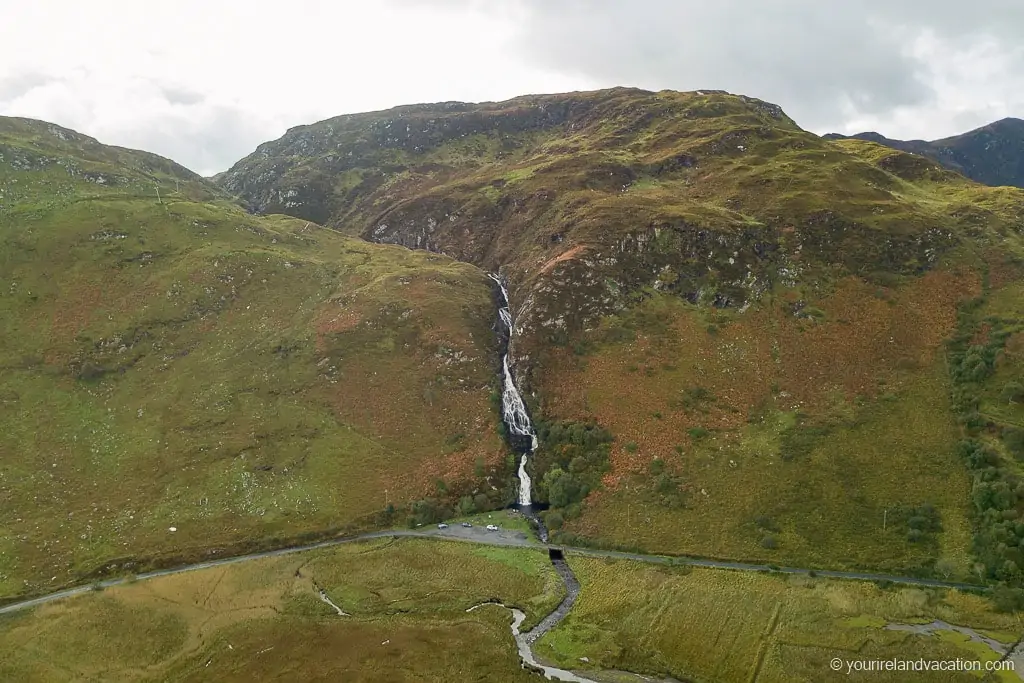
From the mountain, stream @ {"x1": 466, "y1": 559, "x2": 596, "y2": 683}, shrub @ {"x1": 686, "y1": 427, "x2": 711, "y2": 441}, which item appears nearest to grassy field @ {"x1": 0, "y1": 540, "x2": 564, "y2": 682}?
stream @ {"x1": 466, "y1": 559, "x2": 596, "y2": 683}

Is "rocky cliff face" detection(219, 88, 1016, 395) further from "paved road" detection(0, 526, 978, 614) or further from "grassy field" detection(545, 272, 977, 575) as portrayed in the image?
"paved road" detection(0, 526, 978, 614)

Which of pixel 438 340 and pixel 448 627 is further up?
pixel 438 340

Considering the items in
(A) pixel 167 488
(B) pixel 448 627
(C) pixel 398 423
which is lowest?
(B) pixel 448 627

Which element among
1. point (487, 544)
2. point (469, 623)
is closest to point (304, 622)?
point (469, 623)

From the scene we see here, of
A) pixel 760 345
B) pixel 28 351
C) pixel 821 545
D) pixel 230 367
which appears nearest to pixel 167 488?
pixel 230 367

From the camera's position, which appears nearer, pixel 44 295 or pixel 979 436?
pixel 979 436

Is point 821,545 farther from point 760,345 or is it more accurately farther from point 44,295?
point 44,295

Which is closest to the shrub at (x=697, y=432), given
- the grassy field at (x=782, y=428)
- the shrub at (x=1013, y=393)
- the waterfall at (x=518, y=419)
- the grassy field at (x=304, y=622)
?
the grassy field at (x=782, y=428)
